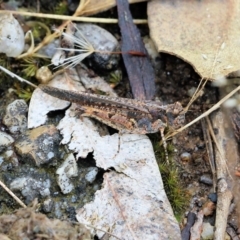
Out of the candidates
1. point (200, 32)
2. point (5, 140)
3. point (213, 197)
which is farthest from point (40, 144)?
point (200, 32)

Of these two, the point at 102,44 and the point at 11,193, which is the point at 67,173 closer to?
the point at 11,193

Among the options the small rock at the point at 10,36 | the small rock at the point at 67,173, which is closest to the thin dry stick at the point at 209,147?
the small rock at the point at 67,173

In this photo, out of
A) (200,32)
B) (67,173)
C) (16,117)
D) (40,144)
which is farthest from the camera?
(200,32)

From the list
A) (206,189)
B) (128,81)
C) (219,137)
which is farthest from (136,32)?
(206,189)

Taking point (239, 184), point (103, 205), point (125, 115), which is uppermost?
point (125, 115)

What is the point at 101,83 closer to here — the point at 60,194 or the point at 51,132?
the point at 51,132

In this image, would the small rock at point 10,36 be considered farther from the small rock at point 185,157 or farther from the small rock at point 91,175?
the small rock at point 185,157

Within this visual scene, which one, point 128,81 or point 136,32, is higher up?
point 136,32

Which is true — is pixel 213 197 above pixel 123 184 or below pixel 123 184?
below
